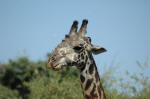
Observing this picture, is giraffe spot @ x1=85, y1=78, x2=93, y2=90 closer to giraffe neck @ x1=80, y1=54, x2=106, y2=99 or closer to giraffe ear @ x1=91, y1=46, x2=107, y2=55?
giraffe neck @ x1=80, y1=54, x2=106, y2=99

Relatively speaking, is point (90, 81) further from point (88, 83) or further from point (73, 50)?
point (73, 50)

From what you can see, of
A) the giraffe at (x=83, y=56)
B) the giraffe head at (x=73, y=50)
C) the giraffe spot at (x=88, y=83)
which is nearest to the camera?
the giraffe head at (x=73, y=50)

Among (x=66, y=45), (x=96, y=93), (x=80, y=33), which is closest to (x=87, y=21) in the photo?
(x=80, y=33)

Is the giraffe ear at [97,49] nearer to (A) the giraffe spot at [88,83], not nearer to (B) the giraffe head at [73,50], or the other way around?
(B) the giraffe head at [73,50]

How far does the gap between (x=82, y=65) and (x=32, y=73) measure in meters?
13.1

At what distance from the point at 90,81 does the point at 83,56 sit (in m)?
0.45

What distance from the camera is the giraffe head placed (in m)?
5.05

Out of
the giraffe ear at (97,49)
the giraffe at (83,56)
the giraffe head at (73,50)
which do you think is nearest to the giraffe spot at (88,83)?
the giraffe at (83,56)

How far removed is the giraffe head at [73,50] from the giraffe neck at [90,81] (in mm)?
122

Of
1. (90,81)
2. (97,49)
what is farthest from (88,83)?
(97,49)

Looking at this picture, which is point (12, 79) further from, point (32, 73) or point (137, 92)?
point (137, 92)

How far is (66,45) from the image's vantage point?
5305mm

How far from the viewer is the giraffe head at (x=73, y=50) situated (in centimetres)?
505

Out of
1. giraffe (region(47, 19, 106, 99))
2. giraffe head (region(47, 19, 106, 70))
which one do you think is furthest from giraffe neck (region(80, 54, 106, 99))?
giraffe head (region(47, 19, 106, 70))
